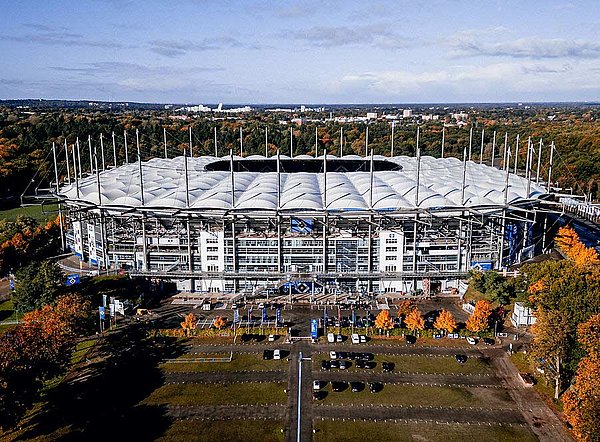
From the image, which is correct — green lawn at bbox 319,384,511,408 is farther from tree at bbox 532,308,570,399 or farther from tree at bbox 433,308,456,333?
tree at bbox 433,308,456,333

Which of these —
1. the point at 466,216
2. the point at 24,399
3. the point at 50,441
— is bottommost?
the point at 50,441

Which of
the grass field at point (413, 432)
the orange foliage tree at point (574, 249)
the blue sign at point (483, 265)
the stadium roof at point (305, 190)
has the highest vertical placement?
the stadium roof at point (305, 190)

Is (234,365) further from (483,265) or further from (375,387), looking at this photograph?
(483,265)

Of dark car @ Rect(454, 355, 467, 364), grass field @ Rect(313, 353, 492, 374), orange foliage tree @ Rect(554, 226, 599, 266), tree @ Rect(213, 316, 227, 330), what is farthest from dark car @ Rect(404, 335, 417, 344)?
orange foliage tree @ Rect(554, 226, 599, 266)

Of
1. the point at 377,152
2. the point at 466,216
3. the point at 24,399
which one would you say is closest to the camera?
the point at 24,399

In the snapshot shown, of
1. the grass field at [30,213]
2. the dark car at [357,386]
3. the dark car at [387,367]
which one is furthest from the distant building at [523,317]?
the grass field at [30,213]

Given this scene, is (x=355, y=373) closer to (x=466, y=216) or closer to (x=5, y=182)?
(x=466, y=216)

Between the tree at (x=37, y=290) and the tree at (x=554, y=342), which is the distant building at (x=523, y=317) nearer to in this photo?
the tree at (x=554, y=342)

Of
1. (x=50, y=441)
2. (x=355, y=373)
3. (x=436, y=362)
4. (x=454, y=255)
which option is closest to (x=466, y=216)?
(x=454, y=255)

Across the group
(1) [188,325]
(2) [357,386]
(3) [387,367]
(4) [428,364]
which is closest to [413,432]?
(2) [357,386]
